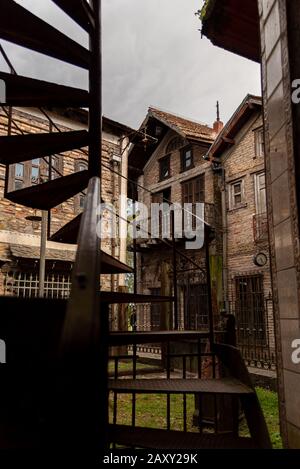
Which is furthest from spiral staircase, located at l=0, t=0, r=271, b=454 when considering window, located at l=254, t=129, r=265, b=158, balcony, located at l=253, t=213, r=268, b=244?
window, located at l=254, t=129, r=265, b=158

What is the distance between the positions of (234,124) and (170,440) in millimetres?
11890

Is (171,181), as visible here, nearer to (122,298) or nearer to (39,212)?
(39,212)

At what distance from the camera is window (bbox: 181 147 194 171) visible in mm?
14705

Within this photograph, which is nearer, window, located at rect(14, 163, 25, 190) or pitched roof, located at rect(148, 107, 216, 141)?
window, located at rect(14, 163, 25, 190)

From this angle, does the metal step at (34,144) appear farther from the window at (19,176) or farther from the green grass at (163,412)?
the window at (19,176)

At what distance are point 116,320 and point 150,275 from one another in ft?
18.7

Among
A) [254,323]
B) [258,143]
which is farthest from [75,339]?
[258,143]

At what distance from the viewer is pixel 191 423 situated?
4.80 metres

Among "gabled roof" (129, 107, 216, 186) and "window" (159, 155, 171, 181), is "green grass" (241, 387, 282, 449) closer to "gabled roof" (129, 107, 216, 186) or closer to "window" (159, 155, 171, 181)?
"gabled roof" (129, 107, 216, 186)

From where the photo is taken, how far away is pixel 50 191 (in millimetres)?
2969

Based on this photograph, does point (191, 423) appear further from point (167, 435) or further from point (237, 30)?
point (237, 30)

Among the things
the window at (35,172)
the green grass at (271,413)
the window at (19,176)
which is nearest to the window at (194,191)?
the window at (35,172)

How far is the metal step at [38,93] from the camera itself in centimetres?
274
